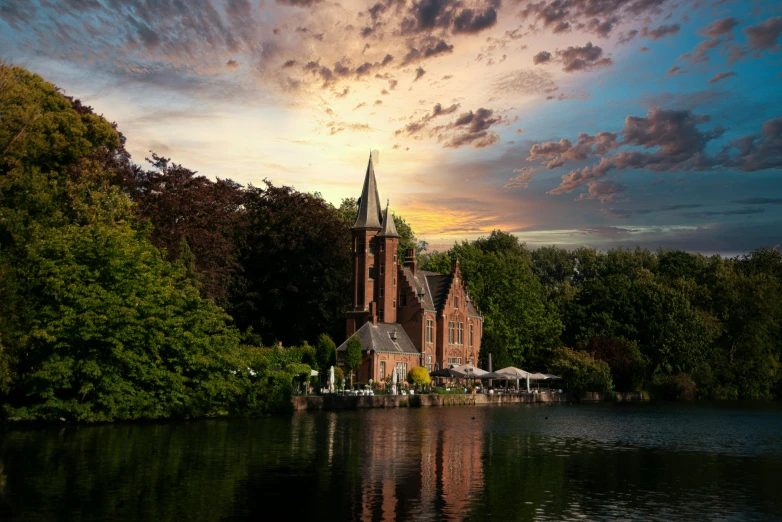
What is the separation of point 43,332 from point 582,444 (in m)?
21.4

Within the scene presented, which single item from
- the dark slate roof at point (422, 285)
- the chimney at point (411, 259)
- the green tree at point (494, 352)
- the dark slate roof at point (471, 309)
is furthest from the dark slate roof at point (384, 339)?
the dark slate roof at point (471, 309)

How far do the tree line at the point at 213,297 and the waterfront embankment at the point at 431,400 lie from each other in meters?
1.96

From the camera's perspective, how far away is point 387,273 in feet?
247

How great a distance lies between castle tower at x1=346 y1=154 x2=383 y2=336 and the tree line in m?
3.51

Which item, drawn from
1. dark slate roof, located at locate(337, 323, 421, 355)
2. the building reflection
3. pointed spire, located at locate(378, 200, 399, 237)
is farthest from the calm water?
pointed spire, located at locate(378, 200, 399, 237)

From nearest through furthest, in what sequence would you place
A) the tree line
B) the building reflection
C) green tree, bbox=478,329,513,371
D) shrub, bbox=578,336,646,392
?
the building reflection, the tree line, shrub, bbox=578,336,646,392, green tree, bbox=478,329,513,371

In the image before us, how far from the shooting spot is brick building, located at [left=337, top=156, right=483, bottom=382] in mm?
71500

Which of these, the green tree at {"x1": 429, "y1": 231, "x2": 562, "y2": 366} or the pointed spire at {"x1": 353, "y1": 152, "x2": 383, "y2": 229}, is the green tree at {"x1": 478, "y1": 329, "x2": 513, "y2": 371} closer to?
the green tree at {"x1": 429, "y1": 231, "x2": 562, "y2": 366}

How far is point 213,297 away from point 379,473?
38.8 m

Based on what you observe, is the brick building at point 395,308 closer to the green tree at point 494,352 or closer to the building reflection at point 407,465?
the green tree at point 494,352

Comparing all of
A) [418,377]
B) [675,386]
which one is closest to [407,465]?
[418,377]

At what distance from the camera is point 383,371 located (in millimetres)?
70438

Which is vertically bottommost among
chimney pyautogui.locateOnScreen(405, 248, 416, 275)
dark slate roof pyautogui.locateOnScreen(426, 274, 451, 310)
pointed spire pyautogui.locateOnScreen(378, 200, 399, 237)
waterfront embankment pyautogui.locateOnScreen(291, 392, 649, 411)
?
waterfront embankment pyautogui.locateOnScreen(291, 392, 649, 411)

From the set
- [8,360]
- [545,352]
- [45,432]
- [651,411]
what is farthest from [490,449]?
[545,352]
